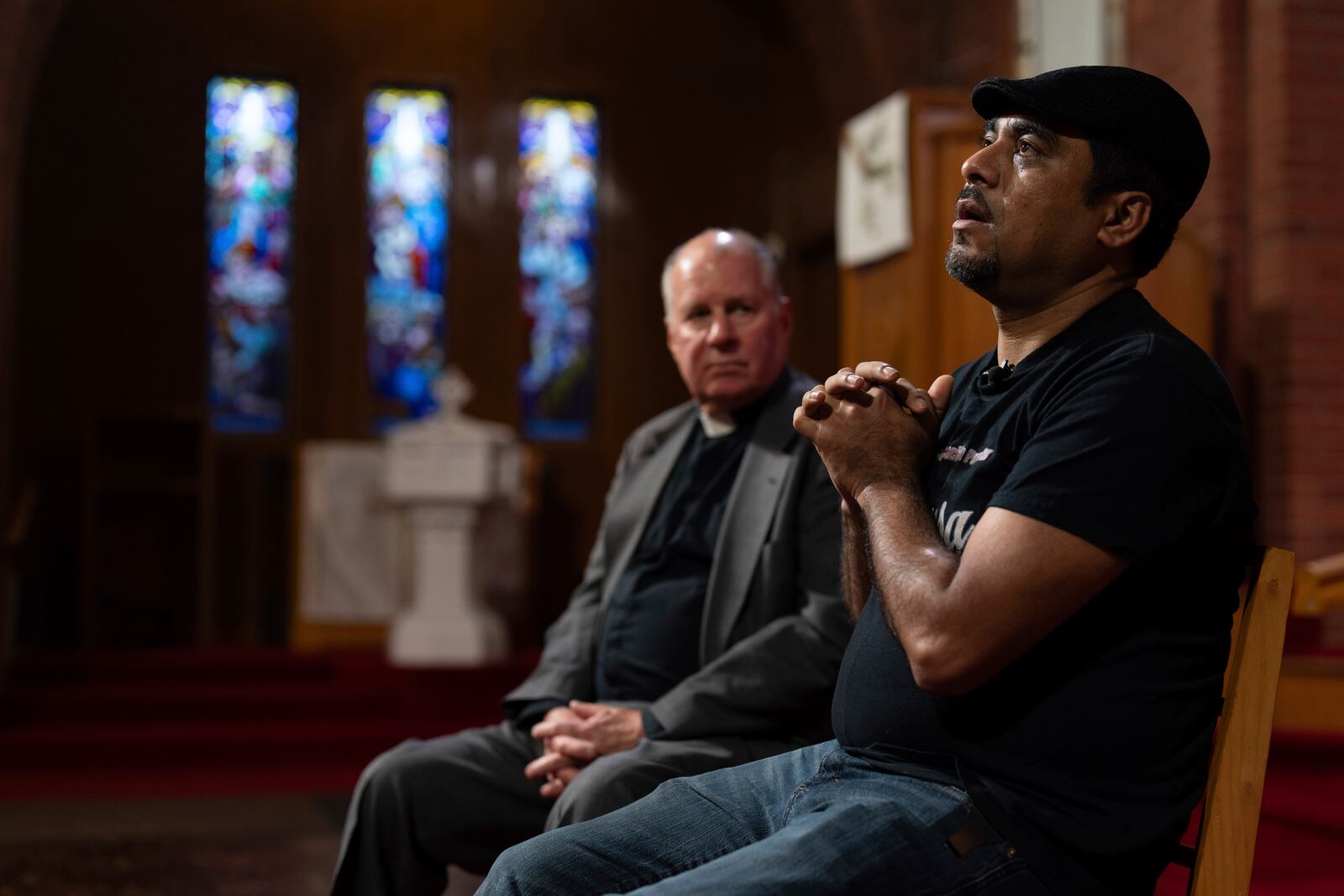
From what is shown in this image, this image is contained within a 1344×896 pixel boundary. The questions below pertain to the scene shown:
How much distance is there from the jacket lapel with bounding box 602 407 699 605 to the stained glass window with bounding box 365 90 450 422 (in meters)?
7.56

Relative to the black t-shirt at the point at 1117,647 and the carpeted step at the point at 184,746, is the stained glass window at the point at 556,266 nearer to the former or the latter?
the carpeted step at the point at 184,746

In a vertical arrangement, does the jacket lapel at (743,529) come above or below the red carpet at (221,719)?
above

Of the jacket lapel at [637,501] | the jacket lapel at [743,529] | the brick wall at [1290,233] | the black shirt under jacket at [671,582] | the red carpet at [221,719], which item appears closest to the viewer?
the jacket lapel at [743,529]

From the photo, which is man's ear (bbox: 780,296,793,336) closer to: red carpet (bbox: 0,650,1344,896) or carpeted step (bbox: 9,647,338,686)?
red carpet (bbox: 0,650,1344,896)

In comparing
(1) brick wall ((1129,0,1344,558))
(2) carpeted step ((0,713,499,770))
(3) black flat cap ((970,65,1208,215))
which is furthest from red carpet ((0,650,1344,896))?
(3) black flat cap ((970,65,1208,215))

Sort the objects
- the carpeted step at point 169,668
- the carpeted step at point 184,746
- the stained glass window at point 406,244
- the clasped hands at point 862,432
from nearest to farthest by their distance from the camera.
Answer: the clasped hands at point 862,432 → the carpeted step at point 184,746 → the carpeted step at point 169,668 → the stained glass window at point 406,244

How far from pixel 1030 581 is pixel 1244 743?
0.33 metres

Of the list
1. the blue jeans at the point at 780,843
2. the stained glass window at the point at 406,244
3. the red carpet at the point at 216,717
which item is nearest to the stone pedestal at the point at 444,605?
the red carpet at the point at 216,717

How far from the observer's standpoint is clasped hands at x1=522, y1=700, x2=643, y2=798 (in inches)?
91.1

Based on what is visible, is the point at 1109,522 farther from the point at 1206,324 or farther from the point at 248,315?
the point at 248,315

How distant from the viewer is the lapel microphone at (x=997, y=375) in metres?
1.63

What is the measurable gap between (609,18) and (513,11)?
0.70 metres

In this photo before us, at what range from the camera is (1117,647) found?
4.72ft

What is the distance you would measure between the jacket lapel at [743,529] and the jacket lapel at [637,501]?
193 mm
